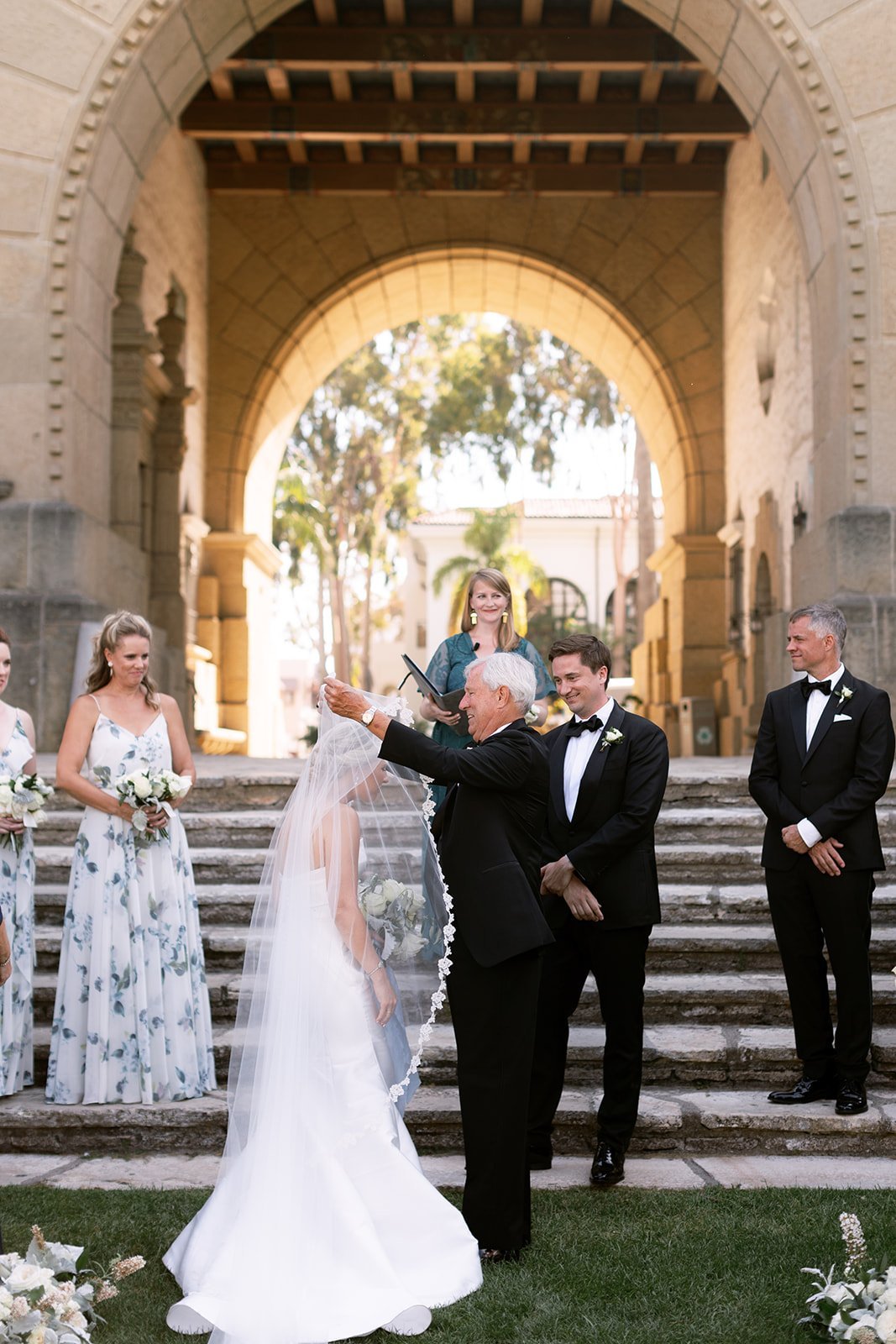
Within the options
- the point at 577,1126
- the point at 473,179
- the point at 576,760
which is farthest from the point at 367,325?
the point at 577,1126

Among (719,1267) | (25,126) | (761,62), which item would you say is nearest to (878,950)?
(719,1267)

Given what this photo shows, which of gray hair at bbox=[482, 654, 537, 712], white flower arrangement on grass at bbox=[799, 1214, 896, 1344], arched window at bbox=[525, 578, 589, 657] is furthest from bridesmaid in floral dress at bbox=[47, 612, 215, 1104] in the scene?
arched window at bbox=[525, 578, 589, 657]

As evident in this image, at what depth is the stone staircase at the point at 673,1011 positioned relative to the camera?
17.2ft

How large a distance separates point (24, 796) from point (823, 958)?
3128 millimetres

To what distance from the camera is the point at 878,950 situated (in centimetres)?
636

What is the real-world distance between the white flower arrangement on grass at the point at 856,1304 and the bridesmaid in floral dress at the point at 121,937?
2.79 meters

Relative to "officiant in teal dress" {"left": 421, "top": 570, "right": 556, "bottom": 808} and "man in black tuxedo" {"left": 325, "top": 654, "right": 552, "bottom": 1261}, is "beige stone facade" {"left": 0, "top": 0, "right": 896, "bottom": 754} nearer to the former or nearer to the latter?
"officiant in teal dress" {"left": 421, "top": 570, "right": 556, "bottom": 808}

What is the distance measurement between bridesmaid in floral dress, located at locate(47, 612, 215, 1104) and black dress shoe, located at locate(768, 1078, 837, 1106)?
2208 millimetres

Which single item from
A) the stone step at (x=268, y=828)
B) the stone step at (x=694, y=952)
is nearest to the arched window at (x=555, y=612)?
the stone step at (x=268, y=828)

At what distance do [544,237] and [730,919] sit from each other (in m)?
13.6

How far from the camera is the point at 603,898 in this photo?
497 cm

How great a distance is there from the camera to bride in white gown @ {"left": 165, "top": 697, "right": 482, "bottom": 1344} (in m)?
3.82

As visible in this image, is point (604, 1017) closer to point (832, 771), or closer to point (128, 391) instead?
point (832, 771)

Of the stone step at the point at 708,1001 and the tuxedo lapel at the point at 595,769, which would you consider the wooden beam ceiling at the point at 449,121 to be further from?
the tuxedo lapel at the point at 595,769
